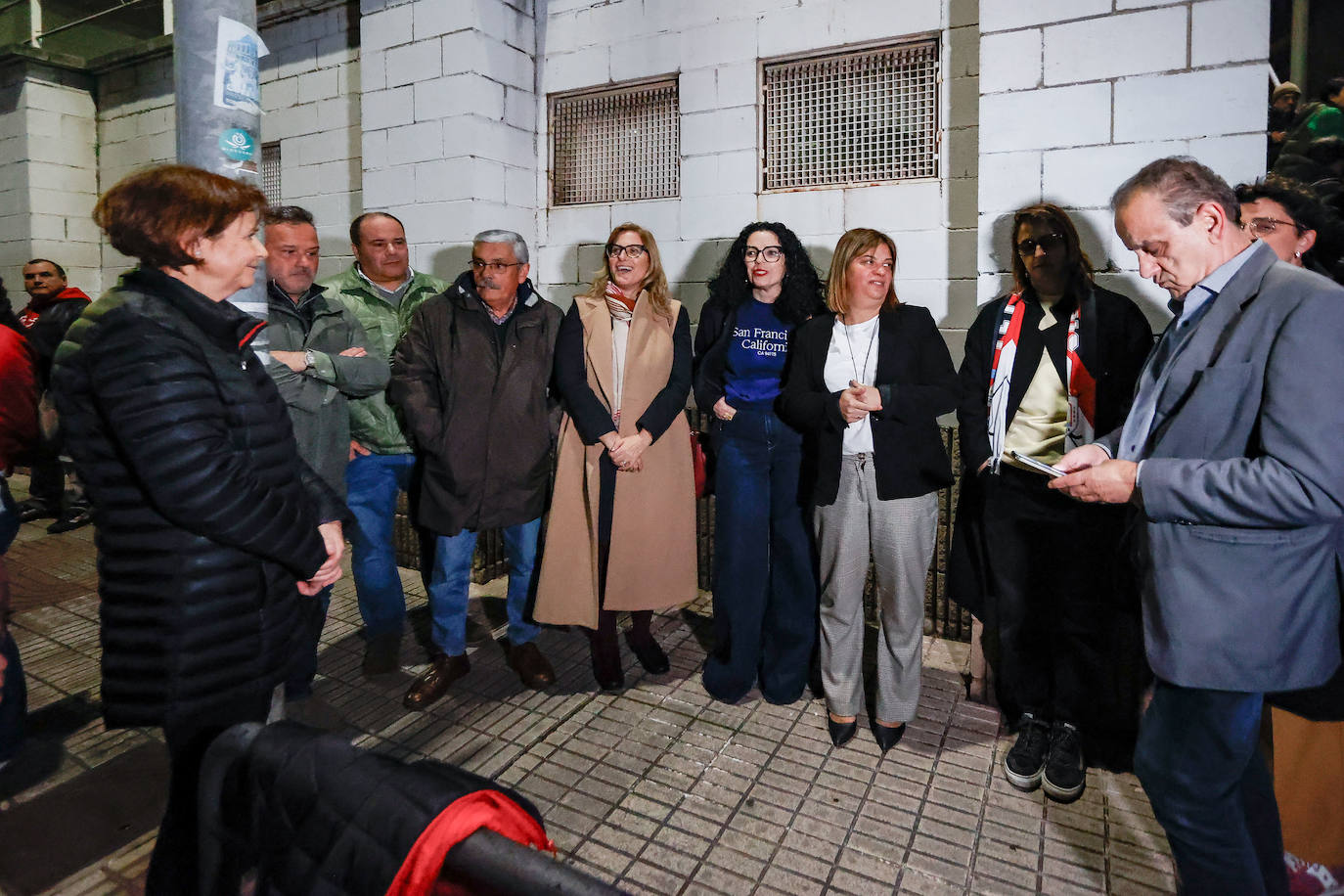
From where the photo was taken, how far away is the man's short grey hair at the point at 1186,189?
190cm

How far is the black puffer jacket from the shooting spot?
5.80 ft

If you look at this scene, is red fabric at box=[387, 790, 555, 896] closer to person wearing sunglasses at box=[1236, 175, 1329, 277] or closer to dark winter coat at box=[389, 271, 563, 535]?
dark winter coat at box=[389, 271, 563, 535]

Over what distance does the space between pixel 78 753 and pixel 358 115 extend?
5.10 meters

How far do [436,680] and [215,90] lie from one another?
2.59 m

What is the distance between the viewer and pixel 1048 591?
3.22m

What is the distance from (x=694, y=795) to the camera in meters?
2.95

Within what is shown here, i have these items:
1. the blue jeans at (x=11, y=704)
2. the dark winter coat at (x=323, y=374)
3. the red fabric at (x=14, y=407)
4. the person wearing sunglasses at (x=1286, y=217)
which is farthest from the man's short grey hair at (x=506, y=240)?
the person wearing sunglasses at (x=1286, y=217)

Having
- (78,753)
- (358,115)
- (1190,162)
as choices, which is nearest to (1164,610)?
(1190,162)

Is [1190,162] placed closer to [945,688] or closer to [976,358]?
[976,358]

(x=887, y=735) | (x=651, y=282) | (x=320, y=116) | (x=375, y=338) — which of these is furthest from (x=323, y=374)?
(x=320, y=116)

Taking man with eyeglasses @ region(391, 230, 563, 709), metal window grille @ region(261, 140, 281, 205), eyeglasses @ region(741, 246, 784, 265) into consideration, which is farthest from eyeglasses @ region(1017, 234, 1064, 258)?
metal window grille @ region(261, 140, 281, 205)

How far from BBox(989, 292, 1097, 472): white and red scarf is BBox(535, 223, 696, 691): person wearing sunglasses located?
1.39 metres

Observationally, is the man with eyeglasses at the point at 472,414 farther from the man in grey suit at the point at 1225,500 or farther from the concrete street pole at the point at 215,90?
the man in grey suit at the point at 1225,500

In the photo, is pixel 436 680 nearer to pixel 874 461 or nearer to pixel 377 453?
pixel 377 453
